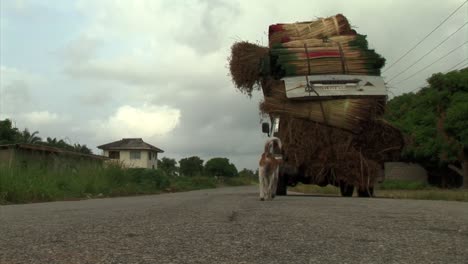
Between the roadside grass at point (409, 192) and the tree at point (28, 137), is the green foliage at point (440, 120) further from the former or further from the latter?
the tree at point (28, 137)

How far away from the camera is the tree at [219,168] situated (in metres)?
106

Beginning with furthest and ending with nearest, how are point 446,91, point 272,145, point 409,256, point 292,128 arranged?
1. point 446,91
2. point 292,128
3. point 272,145
4. point 409,256

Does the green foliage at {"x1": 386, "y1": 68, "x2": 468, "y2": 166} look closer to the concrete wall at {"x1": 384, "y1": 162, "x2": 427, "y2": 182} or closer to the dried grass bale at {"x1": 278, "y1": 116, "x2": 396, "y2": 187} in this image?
the concrete wall at {"x1": 384, "y1": 162, "x2": 427, "y2": 182}

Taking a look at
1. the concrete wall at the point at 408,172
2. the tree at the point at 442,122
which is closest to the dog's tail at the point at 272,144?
the tree at the point at 442,122

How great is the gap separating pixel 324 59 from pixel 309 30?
1.54 meters

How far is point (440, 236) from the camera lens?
4566 mm

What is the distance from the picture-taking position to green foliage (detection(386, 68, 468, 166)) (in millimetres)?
32709

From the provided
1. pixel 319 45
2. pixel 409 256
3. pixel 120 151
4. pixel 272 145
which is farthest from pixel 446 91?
pixel 120 151

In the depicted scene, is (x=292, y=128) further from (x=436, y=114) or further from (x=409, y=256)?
(x=436, y=114)

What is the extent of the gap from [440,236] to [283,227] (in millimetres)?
1359

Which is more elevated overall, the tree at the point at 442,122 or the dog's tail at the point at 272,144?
the tree at the point at 442,122

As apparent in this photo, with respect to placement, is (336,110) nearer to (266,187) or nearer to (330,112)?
(330,112)

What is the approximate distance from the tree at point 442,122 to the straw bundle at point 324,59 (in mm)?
20232

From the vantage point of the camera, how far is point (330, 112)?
12.0 meters
